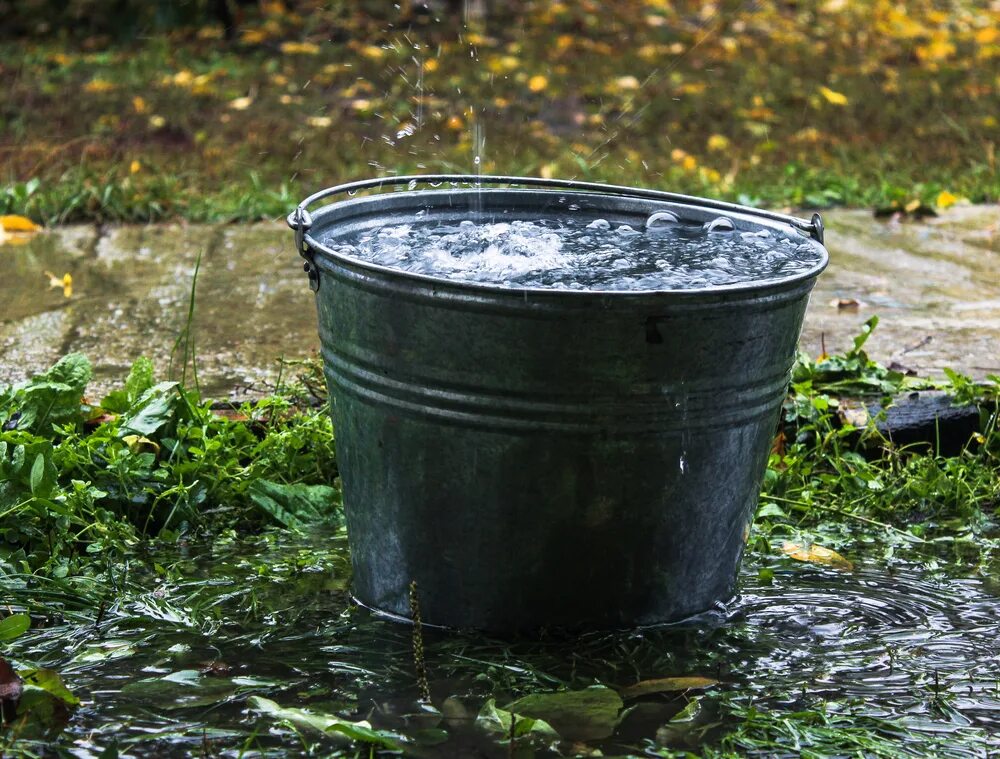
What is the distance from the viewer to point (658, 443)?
2113 millimetres

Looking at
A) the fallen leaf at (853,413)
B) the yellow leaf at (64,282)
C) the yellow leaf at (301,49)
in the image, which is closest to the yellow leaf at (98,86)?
the yellow leaf at (301,49)

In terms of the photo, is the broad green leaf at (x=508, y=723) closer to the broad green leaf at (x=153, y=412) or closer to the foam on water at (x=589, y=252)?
the foam on water at (x=589, y=252)

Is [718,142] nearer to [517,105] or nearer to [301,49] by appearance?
[517,105]

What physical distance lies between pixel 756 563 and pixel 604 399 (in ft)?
2.71

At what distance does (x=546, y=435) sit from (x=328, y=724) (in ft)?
1.87

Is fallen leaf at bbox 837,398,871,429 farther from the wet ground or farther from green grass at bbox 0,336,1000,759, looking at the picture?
the wet ground

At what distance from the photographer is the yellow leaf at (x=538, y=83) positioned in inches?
294

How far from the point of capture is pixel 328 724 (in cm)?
189

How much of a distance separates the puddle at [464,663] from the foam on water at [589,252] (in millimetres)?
645

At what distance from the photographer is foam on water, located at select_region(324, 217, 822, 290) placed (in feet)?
7.50

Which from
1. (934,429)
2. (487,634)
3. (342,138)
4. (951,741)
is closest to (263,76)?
(342,138)

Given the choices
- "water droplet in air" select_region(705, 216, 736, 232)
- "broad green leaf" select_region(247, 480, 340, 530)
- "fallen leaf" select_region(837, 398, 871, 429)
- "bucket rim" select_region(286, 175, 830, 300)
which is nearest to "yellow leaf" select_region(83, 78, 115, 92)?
"broad green leaf" select_region(247, 480, 340, 530)

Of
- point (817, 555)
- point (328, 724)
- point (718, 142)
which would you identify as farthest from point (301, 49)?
point (328, 724)

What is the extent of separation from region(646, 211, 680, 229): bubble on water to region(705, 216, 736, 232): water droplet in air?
0.29 feet
